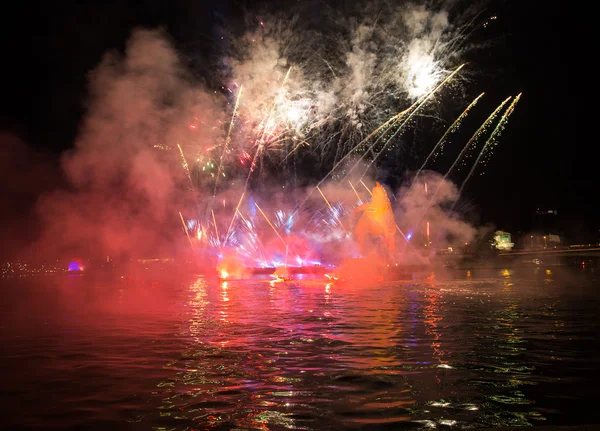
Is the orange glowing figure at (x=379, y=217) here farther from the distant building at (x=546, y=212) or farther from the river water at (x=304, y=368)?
the distant building at (x=546, y=212)

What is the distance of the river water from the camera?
5051 mm

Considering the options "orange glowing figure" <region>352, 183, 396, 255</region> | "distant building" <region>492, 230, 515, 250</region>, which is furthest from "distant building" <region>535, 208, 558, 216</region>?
"orange glowing figure" <region>352, 183, 396, 255</region>

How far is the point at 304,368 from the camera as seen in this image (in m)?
7.10

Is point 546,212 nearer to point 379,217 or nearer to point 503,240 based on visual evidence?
point 503,240

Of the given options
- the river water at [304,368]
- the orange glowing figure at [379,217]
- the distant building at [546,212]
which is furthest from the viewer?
the distant building at [546,212]

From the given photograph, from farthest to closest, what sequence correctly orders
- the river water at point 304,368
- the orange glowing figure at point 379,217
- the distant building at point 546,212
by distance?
1. the distant building at point 546,212
2. the orange glowing figure at point 379,217
3. the river water at point 304,368

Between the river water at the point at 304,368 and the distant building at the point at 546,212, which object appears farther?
the distant building at the point at 546,212

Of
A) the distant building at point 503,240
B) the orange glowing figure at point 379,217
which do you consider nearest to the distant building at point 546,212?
the distant building at point 503,240

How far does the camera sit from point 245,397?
5.72 metres

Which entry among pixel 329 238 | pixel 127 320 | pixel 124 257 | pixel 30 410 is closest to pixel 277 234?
pixel 329 238

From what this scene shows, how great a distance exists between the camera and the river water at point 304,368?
5.05 m

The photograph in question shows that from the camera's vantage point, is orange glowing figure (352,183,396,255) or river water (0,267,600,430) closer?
river water (0,267,600,430)

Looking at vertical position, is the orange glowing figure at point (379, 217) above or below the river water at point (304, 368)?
above

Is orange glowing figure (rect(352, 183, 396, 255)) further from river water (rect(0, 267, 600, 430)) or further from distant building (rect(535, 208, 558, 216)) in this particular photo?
distant building (rect(535, 208, 558, 216))
